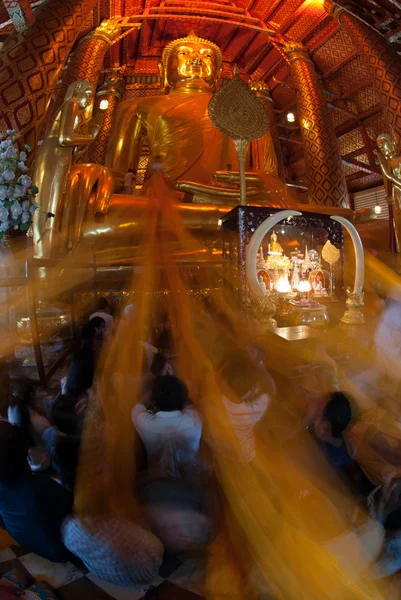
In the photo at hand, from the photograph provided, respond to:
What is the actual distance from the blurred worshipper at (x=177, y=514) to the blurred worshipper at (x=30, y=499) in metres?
0.23

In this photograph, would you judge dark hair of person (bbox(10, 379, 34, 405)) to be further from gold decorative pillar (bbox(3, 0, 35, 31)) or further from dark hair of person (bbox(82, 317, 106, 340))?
gold decorative pillar (bbox(3, 0, 35, 31))

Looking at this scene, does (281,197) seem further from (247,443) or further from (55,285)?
(247,443)

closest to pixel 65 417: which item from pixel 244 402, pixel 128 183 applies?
pixel 244 402

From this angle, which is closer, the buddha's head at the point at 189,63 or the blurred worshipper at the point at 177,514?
the blurred worshipper at the point at 177,514

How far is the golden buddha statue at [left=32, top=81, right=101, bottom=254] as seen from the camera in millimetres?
3398

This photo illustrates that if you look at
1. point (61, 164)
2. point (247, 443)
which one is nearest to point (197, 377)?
point (247, 443)

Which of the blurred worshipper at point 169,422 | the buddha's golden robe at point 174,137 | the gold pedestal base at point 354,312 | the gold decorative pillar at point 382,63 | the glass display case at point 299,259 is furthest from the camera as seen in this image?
the buddha's golden robe at point 174,137

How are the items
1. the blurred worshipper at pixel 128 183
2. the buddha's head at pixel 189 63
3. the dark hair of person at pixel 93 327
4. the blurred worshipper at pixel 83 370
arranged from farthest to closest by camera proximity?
1. the buddha's head at pixel 189 63
2. the blurred worshipper at pixel 128 183
3. the dark hair of person at pixel 93 327
4. the blurred worshipper at pixel 83 370

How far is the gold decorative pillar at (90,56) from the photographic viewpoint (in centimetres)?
552

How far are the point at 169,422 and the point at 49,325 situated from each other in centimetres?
199

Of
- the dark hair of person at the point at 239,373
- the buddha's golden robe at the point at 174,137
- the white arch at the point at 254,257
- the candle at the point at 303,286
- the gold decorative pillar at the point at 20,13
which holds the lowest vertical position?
the dark hair of person at the point at 239,373

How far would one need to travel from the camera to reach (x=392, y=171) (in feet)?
13.1

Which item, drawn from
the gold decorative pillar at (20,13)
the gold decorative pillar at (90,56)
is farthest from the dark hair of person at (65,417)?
the gold decorative pillar at (90,56)

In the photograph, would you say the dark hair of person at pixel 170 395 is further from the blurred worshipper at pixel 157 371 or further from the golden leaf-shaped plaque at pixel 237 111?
the golden leaf-shaped plaque at pixel 237 111
